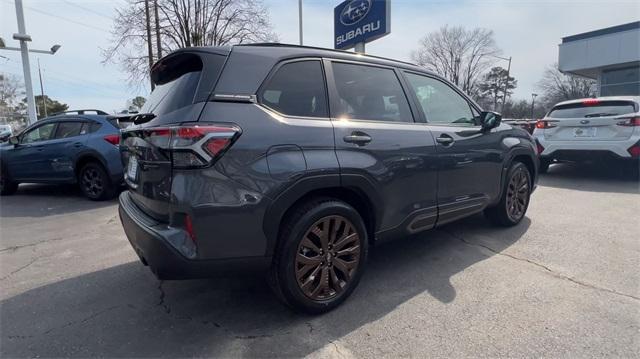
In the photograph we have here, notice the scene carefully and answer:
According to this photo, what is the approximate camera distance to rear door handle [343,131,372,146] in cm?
269

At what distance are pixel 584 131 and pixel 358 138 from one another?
261 inches

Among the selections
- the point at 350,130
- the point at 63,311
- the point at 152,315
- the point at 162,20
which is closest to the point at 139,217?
the point at 152,315

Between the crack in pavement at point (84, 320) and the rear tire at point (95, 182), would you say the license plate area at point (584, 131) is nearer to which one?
the crack in pavement at point (84, 320)

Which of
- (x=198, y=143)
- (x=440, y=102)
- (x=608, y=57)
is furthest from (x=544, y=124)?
(x=608, y=57)

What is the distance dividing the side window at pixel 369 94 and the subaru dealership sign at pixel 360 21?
26.2 ft

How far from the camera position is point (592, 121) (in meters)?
7.08

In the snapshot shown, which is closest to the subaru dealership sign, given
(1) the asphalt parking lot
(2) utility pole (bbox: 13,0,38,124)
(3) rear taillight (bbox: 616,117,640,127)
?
(3) rear taillight (bbox: 616,117,640,127)

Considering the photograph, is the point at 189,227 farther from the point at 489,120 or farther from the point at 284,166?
the point at 489,120

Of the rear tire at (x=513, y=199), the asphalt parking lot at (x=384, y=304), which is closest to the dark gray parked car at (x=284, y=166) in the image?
the asphalt parking lot at (x=384, y=304)

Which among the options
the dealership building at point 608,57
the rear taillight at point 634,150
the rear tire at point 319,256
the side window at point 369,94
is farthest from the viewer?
the dealership building at point 608,57

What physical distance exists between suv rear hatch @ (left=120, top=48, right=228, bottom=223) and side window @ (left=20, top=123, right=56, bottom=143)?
590 centimetres

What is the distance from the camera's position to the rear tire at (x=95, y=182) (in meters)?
6.74

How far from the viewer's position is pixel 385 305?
2799 mm

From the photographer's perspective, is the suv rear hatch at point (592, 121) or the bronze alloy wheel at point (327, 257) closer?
the bronze alloy wheel at point (327, 257)
